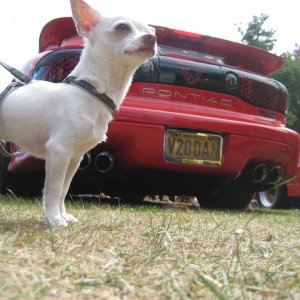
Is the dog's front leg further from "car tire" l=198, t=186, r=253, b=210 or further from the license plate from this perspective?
"car tire" l=198, t=186, r=253, b=210

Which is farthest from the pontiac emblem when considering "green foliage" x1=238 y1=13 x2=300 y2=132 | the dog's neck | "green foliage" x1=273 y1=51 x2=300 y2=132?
"green foliage" x1=273 y1=51 x2=300 y2=132

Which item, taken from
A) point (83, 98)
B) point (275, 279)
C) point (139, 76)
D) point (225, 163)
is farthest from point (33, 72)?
point (275, 279)

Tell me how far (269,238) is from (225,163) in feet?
4.19

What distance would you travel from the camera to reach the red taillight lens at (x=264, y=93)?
396 cm

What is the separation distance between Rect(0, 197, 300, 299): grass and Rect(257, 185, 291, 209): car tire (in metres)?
5.62

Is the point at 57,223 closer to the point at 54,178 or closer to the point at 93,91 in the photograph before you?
the point at 54,178

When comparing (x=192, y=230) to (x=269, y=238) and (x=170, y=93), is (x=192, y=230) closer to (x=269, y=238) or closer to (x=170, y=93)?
(x=269, y=238)

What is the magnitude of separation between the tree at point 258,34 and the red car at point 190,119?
31.8m

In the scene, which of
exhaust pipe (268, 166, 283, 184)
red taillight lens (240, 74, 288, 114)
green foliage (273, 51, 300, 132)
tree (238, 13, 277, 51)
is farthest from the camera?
tree (238, 13, 277, 51)

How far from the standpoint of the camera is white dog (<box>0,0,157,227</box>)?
2.24 m

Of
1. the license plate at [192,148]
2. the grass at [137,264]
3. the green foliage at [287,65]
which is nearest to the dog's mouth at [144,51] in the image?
the grass at [137,264]

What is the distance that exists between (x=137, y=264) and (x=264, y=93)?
2.95 m

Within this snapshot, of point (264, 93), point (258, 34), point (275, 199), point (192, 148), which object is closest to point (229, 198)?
point (264, 93)

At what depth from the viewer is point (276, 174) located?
4.14 m
